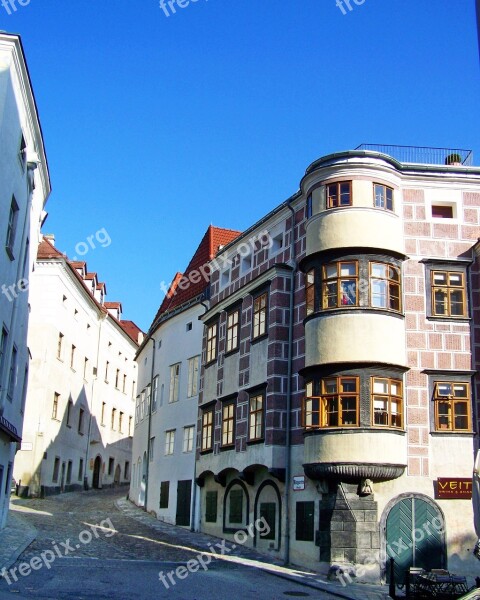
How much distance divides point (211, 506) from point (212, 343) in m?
6.26

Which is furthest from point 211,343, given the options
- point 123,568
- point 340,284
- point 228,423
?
point 123,568

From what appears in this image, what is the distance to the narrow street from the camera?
16.2 metres

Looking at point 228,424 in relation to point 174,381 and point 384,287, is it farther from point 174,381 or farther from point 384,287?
point 384,287

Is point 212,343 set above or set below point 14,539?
above

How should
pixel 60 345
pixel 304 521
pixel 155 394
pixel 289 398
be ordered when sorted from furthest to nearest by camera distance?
1. pixel 60 345
2. pixel 155 394
3. pixel 289 398
4. pixel 304 521

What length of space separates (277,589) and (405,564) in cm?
437

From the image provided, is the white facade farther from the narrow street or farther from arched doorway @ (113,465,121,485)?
arched doorway @ (113,465,121,485)

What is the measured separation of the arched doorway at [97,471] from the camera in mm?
51681

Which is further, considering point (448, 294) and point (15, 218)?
point (448, 294)

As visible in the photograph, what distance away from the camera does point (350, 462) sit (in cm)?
2100

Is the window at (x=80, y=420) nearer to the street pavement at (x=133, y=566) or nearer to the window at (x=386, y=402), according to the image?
the street pavement at (x=133, y=566)

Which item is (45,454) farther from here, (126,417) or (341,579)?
(341,579)

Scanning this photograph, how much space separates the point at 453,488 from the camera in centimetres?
2153

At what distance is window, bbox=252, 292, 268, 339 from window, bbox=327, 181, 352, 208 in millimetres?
4465
